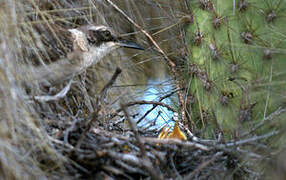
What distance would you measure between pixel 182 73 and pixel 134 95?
352 mm

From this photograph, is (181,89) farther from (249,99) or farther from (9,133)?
(9,133)

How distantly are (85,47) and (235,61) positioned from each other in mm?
969

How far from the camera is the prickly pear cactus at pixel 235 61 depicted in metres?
1.93

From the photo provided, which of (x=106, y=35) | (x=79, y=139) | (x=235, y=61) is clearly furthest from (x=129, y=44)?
(x=79, y=139)

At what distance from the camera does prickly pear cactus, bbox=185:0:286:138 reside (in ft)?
6.34

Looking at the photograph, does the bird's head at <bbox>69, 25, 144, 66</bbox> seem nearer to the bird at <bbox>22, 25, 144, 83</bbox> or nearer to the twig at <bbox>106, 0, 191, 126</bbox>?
the bird at <bbox>22, 25, 144, 83</bbox>

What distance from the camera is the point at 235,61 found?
2066 millimetres

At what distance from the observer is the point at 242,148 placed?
69.6 inches

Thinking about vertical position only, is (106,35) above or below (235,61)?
above

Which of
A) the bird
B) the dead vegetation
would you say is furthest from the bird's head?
the dead vegetation

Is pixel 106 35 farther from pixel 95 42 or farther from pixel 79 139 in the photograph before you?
pixel 79 139

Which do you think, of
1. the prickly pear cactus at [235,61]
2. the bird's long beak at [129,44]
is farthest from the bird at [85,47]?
the prickly pear cactus at [235,61]

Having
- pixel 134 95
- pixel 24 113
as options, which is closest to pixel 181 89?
pixel 134 95

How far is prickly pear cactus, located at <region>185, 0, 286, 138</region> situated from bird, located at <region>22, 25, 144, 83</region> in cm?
49
